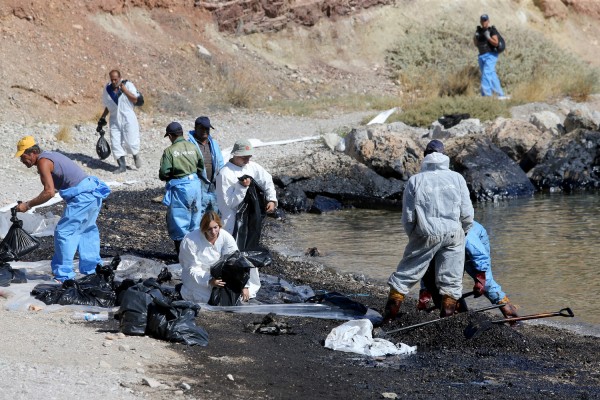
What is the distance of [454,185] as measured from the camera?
8.08 m

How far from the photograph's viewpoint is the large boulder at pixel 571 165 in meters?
19.0

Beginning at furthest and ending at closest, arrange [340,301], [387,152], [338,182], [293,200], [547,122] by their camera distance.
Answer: [547,122], [387,152], [338,182], [293,200], [340,301]

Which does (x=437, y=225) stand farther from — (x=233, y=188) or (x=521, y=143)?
(x=521, y=143)

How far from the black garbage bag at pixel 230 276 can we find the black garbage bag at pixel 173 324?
3.39ft

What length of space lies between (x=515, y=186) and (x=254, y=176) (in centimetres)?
956

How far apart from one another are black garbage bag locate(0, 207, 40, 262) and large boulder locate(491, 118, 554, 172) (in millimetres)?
11974

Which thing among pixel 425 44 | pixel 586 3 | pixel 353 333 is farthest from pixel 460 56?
pixel 353 333

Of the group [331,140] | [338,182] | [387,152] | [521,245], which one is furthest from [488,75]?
[521,245]

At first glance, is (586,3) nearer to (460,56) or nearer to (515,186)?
(460,56)

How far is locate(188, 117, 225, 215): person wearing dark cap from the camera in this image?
423 inches

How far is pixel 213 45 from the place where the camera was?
91.4 feet

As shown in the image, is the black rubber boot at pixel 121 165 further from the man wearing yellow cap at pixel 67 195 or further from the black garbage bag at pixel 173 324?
the black garbage bag at pixel 173 324

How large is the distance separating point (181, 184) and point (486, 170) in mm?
9087

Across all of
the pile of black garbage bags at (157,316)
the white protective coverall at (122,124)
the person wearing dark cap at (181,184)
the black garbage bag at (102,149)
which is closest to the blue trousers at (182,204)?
the person wearing dark cap at (181,184)
